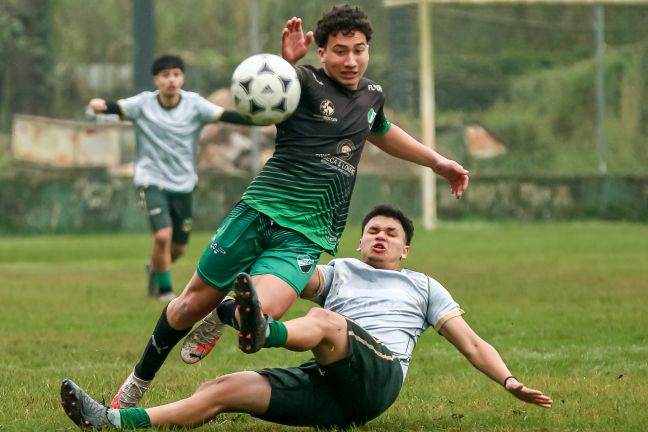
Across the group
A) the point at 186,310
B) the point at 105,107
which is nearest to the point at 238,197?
the point at 105,107

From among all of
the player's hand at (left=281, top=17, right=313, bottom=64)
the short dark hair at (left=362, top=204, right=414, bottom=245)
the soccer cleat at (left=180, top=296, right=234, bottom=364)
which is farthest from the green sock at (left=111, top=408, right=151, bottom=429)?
the player's hand at (left=281, top=17, right=313, bottom=64)

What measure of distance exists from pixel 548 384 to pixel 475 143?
1814cm

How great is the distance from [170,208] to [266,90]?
21.9 ft

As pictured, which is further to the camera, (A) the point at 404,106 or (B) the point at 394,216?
(A) the point at 404,106

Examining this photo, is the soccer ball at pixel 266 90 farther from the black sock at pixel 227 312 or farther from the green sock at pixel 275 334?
the green sock at pixel 275 334

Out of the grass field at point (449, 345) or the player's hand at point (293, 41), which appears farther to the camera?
the grass field at point (449, 345)

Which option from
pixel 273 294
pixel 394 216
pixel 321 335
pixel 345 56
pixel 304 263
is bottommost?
pixel 321 335

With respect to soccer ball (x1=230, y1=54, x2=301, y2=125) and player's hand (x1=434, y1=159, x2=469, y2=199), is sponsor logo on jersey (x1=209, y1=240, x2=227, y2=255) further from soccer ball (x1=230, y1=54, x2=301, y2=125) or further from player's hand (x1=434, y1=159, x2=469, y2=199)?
player's hand (x1=434, y1=159, x2=469, y2=199)

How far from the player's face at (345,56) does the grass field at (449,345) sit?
157 cm

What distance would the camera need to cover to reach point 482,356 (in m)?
5.93

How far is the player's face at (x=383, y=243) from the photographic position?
6.31 m

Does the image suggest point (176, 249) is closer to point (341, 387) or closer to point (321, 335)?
point (341, 387)

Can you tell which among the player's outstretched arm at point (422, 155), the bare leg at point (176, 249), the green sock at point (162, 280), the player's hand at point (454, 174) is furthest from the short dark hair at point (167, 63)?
the player's hand at point (454, 174)

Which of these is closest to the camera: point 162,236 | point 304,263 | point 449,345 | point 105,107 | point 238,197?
point 304,263
